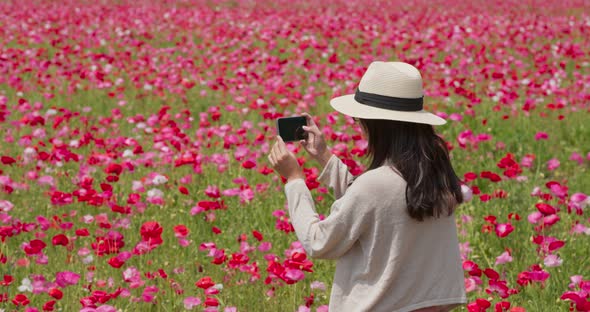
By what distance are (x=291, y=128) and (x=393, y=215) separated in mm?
532

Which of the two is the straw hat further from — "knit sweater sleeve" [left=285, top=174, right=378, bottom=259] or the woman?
"knit sweater sleeve" [left=285, top=174, right=378, bottom=259]

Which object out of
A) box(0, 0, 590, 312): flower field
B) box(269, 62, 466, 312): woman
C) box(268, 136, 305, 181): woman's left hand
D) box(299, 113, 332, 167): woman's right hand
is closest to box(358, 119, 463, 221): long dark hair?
box(269, 62, 466, 312): woman

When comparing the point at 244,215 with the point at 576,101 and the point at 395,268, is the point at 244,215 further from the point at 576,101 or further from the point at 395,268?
the point at 576,101

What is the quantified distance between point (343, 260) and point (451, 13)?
36.3ft

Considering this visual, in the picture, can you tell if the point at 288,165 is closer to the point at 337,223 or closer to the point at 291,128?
the point at 291,128

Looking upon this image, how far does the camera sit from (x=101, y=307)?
2617 mm

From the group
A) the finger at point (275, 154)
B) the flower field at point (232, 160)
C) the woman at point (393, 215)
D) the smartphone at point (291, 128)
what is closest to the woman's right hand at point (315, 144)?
the smartphone at point (291, 128)

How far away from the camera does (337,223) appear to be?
6.67 ft

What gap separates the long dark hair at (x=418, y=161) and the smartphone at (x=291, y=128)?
311 mm

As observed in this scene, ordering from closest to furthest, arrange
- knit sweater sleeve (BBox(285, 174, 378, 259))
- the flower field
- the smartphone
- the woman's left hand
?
knit sweater sleeve (BBox(285, 174, 378, 259)) < the woman's left hand < the smartphone < the flower field

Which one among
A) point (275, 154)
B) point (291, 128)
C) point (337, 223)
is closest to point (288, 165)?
point (275, 154)

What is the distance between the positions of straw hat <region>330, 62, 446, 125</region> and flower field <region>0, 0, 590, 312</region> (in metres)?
0.76

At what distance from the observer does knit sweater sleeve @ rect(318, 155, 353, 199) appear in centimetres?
245

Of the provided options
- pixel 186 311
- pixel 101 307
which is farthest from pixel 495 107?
pixel 101 307
